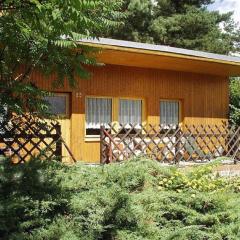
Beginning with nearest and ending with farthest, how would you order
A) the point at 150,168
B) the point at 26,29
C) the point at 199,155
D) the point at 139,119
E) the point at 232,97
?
the point at 26,29, the point at 150,168, the point at 199,155, the point at 139,119, the point at 232,97

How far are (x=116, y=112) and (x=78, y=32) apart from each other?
10406 mm

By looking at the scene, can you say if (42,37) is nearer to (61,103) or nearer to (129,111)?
(61,103)

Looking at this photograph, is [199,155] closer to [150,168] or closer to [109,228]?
[150,168]

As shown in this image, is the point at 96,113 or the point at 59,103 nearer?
the point at 59,103

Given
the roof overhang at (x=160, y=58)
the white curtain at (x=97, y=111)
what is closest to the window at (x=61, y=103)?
the white curtain at (x=97, y=111)

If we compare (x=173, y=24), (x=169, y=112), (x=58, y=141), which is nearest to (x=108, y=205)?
(x=58, y=141)

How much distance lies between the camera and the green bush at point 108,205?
516 cm

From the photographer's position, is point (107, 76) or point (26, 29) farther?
point (107, 76)

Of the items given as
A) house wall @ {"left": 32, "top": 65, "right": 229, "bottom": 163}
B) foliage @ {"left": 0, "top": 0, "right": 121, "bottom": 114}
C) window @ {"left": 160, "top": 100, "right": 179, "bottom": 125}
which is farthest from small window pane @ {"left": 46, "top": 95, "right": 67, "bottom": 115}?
foliage @ {"left": 0, "top": 0, "right": 121, "bottom": 114}

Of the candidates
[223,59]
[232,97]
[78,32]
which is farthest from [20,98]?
[232,97]

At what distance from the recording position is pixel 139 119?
15969 mm

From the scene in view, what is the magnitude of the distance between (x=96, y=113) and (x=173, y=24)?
20.6 meters

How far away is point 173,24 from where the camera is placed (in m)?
33.9

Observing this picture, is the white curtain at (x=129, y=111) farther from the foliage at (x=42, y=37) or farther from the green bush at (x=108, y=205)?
the foliage at (x=42, y=37)
